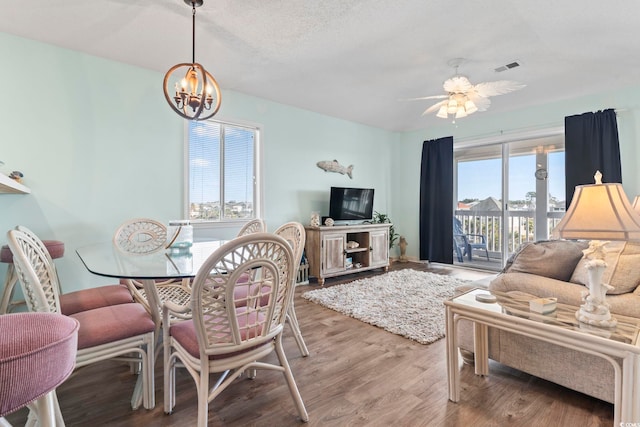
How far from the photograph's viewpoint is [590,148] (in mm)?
3963

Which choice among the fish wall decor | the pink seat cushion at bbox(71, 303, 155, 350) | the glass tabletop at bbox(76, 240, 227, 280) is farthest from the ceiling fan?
the pink seat cushion at bbox(71, 303, 155, 350)

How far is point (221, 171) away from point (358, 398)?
10.1 feet

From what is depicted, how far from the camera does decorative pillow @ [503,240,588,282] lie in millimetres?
2000

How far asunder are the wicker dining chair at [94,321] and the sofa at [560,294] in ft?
6.47

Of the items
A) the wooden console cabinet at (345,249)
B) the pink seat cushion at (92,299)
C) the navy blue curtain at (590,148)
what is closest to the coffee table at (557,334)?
the pink seat cushion at (92,299)

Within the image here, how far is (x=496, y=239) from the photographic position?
516 centimetres

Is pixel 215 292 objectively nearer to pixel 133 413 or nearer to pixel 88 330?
pixel 88 330

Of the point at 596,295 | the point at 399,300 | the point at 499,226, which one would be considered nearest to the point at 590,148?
the point at 499,226

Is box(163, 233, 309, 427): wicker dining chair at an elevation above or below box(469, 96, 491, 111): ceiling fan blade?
below

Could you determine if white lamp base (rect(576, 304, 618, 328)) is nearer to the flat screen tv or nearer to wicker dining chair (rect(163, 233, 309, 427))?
wicker dining chair (rect(163, 233, 309, 427))

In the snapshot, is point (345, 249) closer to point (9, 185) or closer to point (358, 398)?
point (358, 398)

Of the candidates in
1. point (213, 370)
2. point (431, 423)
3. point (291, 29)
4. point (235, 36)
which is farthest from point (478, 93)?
point (213, 370)

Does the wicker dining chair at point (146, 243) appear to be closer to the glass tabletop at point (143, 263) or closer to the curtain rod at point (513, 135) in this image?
the glass tabletop at point (143, 263)

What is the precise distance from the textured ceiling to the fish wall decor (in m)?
1.29
